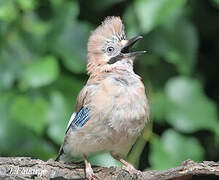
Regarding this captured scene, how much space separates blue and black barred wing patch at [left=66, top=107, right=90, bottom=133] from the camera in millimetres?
5059

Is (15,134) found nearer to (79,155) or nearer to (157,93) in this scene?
(79,155)

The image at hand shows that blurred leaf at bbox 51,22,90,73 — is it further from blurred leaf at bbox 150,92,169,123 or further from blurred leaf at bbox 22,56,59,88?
→ blurred leaf at bbox 150,92,169,123

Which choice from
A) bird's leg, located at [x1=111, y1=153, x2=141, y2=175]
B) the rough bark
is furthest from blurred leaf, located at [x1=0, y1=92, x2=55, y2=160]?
the rough bark

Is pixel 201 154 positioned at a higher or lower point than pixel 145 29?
lower

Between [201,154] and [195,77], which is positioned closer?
[201,154]

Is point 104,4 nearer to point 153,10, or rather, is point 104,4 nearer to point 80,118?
point 153,10

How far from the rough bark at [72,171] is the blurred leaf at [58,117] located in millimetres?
807

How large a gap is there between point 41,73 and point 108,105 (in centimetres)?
82

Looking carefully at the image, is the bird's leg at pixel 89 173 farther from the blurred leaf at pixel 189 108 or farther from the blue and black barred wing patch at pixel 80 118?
the blurred leaf at pixel 189 108

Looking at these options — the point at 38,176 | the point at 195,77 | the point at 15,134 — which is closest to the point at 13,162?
the point at 38,176

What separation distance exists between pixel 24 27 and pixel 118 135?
4.87 ft

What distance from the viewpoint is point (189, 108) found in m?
5.72

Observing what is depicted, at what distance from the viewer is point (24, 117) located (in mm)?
5492

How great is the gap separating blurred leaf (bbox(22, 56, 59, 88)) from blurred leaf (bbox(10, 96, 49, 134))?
0.15 metres
